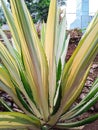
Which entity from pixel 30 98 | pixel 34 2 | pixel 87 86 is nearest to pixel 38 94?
pixel 30 98

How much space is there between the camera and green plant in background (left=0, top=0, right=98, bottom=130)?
88 centimetres

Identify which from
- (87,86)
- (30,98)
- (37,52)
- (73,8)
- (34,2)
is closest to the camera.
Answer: (37,52)

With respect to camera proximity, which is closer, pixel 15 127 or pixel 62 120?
pixel 15 127

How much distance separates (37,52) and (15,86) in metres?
0.17

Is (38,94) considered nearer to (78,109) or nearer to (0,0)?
(78,109)

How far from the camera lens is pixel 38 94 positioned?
0.96 meters

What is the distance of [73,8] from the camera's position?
50.6 feet

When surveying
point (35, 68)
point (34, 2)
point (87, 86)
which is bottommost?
point (34, 2)

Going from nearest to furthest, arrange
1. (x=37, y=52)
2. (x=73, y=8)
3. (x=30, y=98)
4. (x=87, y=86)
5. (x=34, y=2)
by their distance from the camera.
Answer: (x=37, y=52)
(x=30, y=98)
(x=87, y=86)
(x=34, y=2)
(x=73, y=8)

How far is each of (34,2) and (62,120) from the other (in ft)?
41.8

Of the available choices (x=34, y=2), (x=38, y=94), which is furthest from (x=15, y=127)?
(x=34, y=2)

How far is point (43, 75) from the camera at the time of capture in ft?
3.11

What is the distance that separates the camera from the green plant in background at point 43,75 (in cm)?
88

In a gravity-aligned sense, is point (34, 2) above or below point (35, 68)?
below
